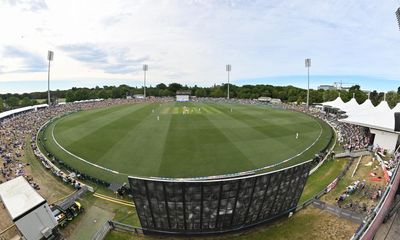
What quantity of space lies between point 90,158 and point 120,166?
4995 mm

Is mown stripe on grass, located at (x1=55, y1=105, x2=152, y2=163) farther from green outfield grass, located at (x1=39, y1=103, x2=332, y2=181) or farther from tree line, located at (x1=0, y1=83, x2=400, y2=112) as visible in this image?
tree line, located at (x1=0, y1=83, x2=400, y2=112)

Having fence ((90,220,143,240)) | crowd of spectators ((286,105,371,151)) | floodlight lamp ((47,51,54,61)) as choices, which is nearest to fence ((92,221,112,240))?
fence ((90,220,143,240))

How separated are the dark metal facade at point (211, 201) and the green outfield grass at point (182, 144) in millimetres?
7754

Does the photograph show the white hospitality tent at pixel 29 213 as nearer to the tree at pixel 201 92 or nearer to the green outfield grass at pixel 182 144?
the green outfield grass at pixel 182 144

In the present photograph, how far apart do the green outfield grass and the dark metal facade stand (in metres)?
7.75

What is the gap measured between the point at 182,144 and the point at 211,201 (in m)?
18.1

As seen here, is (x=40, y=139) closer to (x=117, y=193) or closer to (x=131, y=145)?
(x=131, y=145)

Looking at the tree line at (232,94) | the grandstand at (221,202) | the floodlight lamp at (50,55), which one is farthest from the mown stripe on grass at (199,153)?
the tree line at (232,94)

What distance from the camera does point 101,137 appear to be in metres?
35.4

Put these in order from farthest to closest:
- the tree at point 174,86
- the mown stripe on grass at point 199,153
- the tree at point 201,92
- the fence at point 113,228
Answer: the tree at point 174,86 < the tree at point 201,92 < the mown stripe on grass at point 199,153 < the fence at point 113,228

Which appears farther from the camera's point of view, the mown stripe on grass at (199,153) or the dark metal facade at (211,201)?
the mown stripe on grass at (199,153)

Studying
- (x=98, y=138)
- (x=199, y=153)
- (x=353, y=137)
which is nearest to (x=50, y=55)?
(x=98, y=138)

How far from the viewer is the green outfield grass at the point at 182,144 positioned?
953 inches

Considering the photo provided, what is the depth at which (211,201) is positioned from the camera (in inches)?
529
